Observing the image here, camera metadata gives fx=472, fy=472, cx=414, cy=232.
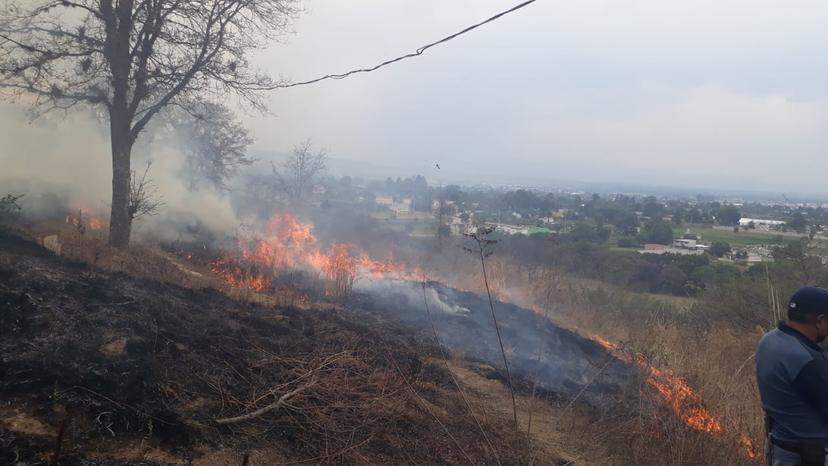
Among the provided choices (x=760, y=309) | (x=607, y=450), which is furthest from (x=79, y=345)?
(x=760, y=309)

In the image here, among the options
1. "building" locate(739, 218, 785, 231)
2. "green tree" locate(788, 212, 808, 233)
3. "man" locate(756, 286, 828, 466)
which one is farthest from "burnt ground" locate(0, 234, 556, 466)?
"building" locate(739, 218, 785, 231)

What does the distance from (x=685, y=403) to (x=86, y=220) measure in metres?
17.3

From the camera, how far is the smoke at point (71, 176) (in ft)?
52.5

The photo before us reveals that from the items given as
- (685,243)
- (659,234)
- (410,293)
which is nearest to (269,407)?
(410,293)

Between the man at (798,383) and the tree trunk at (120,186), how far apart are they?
41.8ft

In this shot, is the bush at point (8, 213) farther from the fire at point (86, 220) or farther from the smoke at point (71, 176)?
the smoke at point (71, 176)

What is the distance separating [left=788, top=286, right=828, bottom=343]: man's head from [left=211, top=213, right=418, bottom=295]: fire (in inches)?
454

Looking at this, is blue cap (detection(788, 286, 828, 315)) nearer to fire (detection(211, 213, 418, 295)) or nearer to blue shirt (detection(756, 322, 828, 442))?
blue shirt (detection(756, 322, 828, 442))

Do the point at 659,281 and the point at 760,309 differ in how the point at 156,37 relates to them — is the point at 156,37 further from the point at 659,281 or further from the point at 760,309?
the point at 659,281

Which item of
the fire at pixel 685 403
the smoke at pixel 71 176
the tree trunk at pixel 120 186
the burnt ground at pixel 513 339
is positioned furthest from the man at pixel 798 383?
the smoke at pixel 71 176

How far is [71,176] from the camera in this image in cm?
1816

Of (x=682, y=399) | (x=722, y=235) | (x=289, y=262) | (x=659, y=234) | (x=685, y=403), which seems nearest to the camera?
(x=685, y=403)

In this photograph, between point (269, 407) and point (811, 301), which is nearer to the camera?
point (811, 301)

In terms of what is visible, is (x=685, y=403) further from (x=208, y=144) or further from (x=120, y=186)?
(x=208, y=144)
